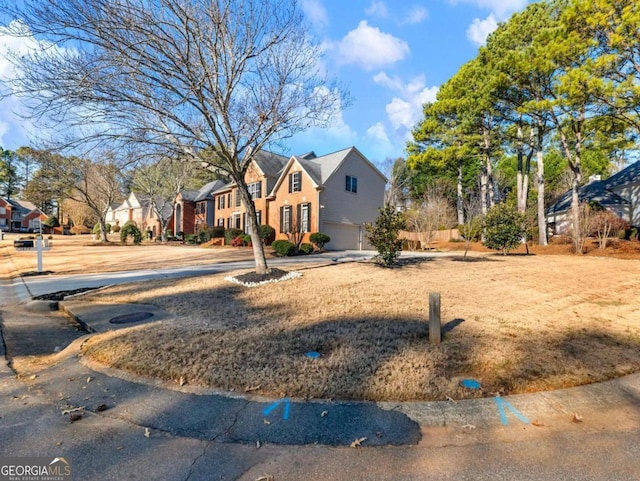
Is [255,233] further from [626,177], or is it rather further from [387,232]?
[626,177]

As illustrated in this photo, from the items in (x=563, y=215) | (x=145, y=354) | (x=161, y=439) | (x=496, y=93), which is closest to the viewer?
(x=161, y=439)

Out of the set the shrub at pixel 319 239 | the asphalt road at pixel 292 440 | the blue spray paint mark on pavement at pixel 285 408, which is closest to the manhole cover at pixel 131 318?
the asphalt road at pixel 292 440

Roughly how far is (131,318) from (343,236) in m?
18.7

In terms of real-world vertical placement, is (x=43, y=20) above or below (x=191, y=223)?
above

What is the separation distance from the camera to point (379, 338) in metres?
4.84

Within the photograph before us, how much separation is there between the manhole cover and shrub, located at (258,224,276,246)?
1716cm

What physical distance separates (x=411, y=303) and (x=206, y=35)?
8.52 meters

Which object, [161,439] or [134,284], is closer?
[161,439]

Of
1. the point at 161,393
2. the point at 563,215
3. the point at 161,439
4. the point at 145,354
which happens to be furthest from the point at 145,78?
the point at 563,215

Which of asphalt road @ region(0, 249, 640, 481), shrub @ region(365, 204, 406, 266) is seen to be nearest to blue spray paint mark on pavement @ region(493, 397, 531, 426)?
asphalt road @ region(0, 249, 640, 481)

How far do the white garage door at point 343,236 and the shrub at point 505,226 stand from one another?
10.1 meters

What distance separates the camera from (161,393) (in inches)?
133

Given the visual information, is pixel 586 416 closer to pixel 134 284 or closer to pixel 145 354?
pixel 145 354

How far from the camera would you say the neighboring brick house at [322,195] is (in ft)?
74.0
